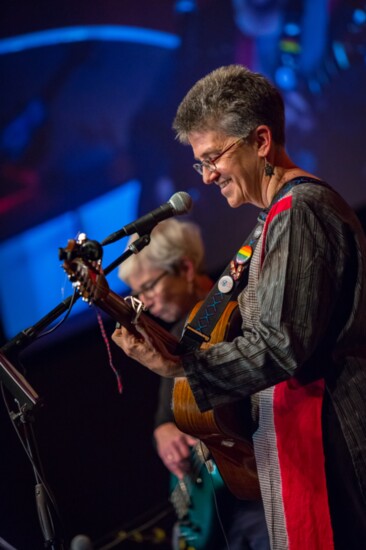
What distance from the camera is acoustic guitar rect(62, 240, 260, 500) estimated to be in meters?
1.68

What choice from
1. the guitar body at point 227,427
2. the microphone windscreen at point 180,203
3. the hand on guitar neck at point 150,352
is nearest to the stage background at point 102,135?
the guitar body at point 227,427

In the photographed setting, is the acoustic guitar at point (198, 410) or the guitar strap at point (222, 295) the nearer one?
the acoustic guitar at point (198, 410)

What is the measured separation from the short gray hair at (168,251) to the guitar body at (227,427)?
1075mm

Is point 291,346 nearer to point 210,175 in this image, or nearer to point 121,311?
point 121,311

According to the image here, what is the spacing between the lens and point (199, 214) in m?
3.83

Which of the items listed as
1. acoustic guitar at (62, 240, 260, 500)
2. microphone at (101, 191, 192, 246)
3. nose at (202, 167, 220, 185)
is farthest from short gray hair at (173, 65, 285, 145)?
acoustic guitar at (62, 240, 260, 500)

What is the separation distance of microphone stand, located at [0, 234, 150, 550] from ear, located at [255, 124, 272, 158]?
41 cm

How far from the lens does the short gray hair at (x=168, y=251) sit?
333cm

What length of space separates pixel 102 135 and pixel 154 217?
195 cm

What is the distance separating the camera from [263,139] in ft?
6.54

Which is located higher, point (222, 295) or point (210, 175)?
point (210, 175)

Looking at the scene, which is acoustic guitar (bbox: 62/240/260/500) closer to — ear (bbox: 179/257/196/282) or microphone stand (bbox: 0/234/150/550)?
microphone stand (bbox: 0/234/150/550)

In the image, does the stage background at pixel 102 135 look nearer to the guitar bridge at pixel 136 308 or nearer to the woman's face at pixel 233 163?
the woman's face at pixel 233 163

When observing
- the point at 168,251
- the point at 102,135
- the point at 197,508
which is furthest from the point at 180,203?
the point at 102,135
